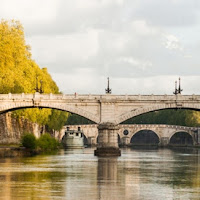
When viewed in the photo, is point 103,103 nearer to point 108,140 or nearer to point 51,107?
point 108,140

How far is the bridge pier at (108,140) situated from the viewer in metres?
90.0

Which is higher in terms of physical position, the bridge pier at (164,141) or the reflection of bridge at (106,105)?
the reflection of bridge at (106,105)

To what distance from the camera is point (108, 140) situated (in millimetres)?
90562

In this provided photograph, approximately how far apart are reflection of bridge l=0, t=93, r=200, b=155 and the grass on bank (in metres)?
4.69

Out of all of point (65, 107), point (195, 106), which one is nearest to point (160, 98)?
point (195, 106)

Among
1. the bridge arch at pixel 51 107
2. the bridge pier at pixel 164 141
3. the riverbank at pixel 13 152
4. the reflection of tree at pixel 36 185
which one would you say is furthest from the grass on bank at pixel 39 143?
the bridge pier at pixel 164 141

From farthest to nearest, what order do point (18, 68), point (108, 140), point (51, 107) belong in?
point (18, 68) → point (51, 107) → point (108, 140)

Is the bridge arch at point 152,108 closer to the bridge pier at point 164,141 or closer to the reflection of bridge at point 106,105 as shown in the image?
the reflection of bridge at point 106,105

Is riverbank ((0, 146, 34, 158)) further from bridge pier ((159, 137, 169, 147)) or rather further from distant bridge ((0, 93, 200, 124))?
bridge pier ((159, 137, 169, 147))

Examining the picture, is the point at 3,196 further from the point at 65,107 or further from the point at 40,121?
the point at 40,121

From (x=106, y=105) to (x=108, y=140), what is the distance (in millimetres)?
5057

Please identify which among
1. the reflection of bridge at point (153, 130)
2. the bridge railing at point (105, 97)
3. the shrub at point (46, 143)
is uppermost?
the bridge railing at point (105, 97)

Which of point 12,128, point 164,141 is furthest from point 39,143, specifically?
point 164,141

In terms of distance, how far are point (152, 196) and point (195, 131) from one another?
140m
